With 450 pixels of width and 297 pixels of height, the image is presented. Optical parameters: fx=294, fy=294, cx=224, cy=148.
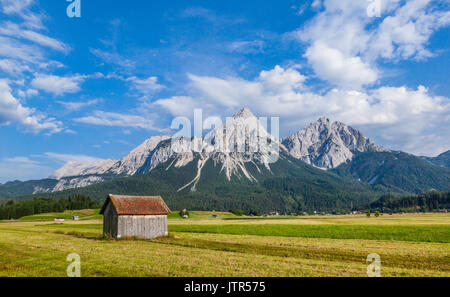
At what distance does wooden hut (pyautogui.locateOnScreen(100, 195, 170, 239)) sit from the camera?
48.6 m

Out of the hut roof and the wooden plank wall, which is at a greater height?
the hut roof

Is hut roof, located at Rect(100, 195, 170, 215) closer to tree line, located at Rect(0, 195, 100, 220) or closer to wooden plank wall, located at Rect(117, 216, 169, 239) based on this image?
wooden plank wall, located at Rect(117, 216, 169, 239)

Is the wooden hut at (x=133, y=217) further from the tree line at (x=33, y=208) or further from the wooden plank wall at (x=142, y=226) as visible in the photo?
the tree line at (x=33, y=208)

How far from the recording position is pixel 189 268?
22484mm

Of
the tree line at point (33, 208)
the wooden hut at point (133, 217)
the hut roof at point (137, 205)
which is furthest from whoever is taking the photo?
the tree line at point (33, 208)

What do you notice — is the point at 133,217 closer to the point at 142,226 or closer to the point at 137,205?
the point at 142,226

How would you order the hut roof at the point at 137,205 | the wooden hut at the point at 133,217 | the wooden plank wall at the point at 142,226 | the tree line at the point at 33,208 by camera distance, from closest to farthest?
the wooden plank wall at the point at 142,226 < the wooden hut at the point at 133,217 < the hut roof at the point at 137,205 < the tree line at the point at 33,208

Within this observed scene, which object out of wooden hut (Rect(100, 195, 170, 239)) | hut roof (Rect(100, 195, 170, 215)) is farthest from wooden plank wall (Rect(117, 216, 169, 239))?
hut roof (Rect(100, 195, 170, 215))

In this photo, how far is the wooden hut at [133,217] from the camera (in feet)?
159

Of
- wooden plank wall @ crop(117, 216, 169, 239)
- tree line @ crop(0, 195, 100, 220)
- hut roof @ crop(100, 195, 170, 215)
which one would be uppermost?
hut roof @ crop(100, 195, 170, 215)

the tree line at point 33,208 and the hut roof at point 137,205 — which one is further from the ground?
the hut roof at point 137,205

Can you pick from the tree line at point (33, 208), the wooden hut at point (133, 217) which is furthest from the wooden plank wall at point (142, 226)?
the tree line at point (33, 208)
